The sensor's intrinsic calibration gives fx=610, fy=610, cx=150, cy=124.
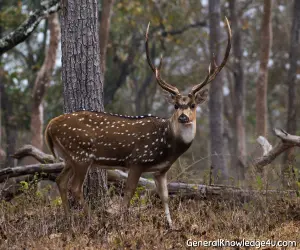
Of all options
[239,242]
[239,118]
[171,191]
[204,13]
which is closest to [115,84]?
[239,118]

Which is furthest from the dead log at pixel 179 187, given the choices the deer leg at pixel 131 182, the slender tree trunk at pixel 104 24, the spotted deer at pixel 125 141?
the slender tree trunk at pixel 104 24

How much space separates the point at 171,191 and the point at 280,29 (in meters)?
24.1

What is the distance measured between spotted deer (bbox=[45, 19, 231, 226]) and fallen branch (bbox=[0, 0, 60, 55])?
3.76m

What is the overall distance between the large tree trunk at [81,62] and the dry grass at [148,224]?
1.06 metres

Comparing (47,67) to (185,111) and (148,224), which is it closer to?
(185,111)

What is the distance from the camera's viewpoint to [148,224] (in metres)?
7.78

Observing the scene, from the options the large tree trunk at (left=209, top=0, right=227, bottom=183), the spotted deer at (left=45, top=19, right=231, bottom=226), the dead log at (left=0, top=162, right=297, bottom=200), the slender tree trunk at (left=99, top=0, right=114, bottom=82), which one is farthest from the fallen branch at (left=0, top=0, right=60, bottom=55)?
the large tree trunk at (left=209, top=0, right=227, bottom=183)

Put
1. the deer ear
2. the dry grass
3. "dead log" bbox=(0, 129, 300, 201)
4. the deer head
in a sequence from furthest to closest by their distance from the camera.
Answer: "dead log" bbox=(0, 129, 300, 201)
the deer ear
the deer head
the dry grass

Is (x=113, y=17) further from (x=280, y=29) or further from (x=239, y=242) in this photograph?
(x=239, y=242)

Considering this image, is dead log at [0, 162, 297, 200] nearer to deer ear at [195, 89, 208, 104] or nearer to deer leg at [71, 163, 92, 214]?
deer leg at [71, 163, 92, 214]

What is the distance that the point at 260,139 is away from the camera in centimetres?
1126

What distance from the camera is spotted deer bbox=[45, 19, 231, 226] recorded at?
802cm

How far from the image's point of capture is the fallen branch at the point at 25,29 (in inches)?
449

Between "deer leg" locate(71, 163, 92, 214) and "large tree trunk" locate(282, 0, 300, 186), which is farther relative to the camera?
"large tree trunk" locate(282, 0, 300, 186)
